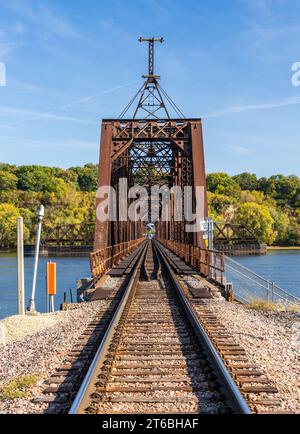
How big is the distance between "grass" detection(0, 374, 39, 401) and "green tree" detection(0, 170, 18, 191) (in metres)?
118

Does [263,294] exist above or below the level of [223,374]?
below

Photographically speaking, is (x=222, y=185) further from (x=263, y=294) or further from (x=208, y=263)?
(x=208, y=263)

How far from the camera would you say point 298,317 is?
392 inches

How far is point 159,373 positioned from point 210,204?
103998 millimetres

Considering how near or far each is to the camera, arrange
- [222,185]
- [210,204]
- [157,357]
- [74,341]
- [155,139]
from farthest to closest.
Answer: [222,185], [210,204], [155,139], [74,341], [157,357]

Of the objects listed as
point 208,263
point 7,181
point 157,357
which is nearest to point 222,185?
point 7,181

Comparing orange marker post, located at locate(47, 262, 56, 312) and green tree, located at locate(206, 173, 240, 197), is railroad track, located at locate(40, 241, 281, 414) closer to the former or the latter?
orange marker post, located at locate(47, 262, 56, 312)

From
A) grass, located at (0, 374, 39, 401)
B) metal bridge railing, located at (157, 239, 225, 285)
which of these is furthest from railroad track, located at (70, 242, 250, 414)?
metal bridge railing, located at (157, 239, 225, 285)

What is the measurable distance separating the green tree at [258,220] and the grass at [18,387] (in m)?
93.1

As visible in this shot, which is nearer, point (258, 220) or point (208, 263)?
point (208, 263)

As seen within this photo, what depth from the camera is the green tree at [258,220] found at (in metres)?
96.7

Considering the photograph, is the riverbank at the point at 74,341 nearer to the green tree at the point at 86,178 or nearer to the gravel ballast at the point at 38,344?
the gravel ballast at the point at 38,344

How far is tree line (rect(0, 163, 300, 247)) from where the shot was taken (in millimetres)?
95250

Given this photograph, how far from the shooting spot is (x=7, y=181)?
12019cm
